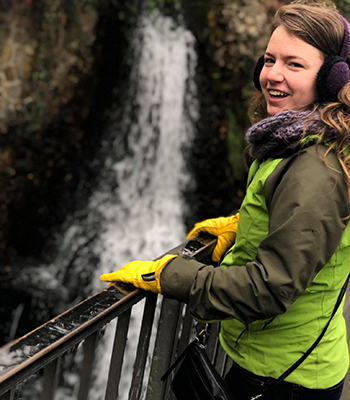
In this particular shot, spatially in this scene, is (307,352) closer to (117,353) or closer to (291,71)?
(117,353)

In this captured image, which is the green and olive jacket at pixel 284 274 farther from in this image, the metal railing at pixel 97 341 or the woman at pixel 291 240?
the metal railing at pixel 97 341

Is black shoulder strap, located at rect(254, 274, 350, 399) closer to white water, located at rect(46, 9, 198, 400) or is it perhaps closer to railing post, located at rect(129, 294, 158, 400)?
railing post, located at rect(129, 294, 158, 400)

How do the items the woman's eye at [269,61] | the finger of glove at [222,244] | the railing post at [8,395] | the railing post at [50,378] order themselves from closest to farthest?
the railing post at [8,395] < the railing post at [50,378] < the woman's eye at [269,61] < the finger of glove at [222,244]

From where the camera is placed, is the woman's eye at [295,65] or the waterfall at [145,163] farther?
the waterfall at [145,163]

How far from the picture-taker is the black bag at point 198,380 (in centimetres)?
146

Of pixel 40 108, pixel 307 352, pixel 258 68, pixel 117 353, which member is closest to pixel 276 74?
pixel 258 68

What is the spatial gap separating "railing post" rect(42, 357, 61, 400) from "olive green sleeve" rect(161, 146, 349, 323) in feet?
1.30

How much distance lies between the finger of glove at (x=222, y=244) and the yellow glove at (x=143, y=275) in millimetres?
494

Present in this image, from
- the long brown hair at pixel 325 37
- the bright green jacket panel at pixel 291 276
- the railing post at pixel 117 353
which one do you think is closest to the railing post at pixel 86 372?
the railing post at pixel 117 353

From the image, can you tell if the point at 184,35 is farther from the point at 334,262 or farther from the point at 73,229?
the point at 334,262

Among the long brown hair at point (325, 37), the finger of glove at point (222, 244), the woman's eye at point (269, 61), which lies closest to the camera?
the long brown hair at point (325, 37)

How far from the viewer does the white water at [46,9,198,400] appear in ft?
23.9

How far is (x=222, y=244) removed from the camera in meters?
1.88

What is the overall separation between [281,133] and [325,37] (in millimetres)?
323
